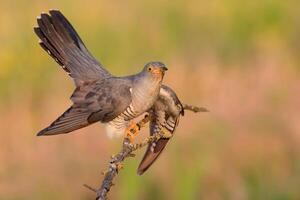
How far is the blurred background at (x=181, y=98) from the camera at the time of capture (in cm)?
755

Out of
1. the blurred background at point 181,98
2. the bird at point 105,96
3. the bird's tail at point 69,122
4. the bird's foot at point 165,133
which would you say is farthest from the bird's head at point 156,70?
the blurred background at point 181,98

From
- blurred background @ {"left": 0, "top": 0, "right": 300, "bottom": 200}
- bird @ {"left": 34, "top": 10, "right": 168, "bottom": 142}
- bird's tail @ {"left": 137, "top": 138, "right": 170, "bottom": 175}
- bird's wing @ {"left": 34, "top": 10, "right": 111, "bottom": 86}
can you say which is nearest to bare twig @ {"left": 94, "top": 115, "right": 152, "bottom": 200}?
bird @ {"left": 34, "top": 10, "right": 168, "bottom": 142}

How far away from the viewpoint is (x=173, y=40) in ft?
28.4

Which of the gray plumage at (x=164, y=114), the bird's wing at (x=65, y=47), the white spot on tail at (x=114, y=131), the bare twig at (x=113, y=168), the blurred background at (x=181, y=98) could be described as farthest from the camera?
the blurred background at (x=181, y=98)

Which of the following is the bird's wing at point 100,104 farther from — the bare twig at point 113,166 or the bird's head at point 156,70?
the bare twig at point 113,166

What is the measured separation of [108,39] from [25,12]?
28.6 inches

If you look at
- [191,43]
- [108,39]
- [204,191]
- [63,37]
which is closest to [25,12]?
[108,39]

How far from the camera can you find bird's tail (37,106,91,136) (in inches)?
201

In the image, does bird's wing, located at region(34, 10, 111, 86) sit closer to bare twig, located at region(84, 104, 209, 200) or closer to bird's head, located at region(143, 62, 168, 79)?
bird's head, located at region(143, 62, 168, 79)

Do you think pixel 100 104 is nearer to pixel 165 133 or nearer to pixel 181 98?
pixel 165 133

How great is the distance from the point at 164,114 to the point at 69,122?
17.4 inches

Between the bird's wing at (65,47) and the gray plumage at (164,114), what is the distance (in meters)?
0.56

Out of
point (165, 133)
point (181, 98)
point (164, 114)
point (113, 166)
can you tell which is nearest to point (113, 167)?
point (113, 166)

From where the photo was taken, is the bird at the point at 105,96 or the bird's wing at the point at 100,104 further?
the bird's wing at the point at 100,104
